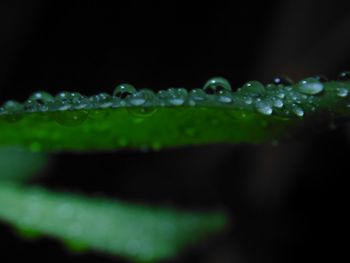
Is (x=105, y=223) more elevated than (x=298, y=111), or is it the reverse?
(x=298, y=111)

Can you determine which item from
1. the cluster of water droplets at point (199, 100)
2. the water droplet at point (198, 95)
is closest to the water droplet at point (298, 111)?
the cluster of water droplets at point (199, 100)

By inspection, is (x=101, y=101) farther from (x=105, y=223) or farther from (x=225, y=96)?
(x=105, y=223)

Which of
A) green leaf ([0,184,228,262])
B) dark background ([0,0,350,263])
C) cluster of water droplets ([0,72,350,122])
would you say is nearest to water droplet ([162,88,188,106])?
cluster of water droplets ([0,72,350,122])

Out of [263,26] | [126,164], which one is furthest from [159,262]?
[263,26]

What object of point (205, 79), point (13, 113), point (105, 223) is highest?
point (13, 113)

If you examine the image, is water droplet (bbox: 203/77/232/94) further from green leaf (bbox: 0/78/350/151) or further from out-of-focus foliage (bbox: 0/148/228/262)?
out-of-focus foliage (bbox: 0/148/228/262)

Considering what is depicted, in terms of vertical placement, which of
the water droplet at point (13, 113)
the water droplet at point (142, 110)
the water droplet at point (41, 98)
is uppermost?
the water droplet at point (142, 110)

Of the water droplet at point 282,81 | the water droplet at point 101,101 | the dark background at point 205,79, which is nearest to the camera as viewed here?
the water droplet at point 101,101

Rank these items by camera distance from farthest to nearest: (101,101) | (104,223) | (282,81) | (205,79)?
(205,79) → (104,223) → (282,81) → (101,101)

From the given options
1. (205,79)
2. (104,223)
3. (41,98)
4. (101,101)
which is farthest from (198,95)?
(205,79)

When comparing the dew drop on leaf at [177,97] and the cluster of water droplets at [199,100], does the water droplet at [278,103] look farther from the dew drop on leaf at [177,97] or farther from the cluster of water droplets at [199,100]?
the dew drop on leaf at [177,97]
